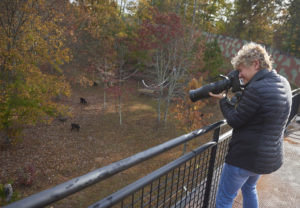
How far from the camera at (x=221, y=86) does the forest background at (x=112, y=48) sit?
566 cm

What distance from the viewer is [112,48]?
1484cm

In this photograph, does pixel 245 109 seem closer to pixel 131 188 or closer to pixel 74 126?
pixel 131 188

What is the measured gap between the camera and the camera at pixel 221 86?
179 centimetres

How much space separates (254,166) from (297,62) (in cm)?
2002

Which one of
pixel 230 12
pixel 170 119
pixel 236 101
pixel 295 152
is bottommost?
pixel 170 119

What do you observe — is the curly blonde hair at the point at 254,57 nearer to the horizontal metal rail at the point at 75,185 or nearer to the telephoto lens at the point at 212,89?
the telephoto lens at the point at 212,89

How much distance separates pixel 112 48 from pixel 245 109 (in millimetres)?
14166

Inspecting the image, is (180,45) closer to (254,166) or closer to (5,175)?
(5,175)

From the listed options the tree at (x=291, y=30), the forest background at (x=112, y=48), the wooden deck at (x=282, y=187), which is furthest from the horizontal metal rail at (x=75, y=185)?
the tree at (x=291, y=30)

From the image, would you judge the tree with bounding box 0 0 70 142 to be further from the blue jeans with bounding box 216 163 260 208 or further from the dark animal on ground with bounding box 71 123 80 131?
the blue jeans with bounding box 216 163 260 208

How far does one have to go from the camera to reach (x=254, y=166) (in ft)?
5.54

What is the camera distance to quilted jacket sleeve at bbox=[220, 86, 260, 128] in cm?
156

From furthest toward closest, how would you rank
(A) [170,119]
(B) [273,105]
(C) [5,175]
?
(A) [170,119]
(C) [5,175]
(B) [273,105]

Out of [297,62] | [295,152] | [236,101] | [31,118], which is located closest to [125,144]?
[31,118]
